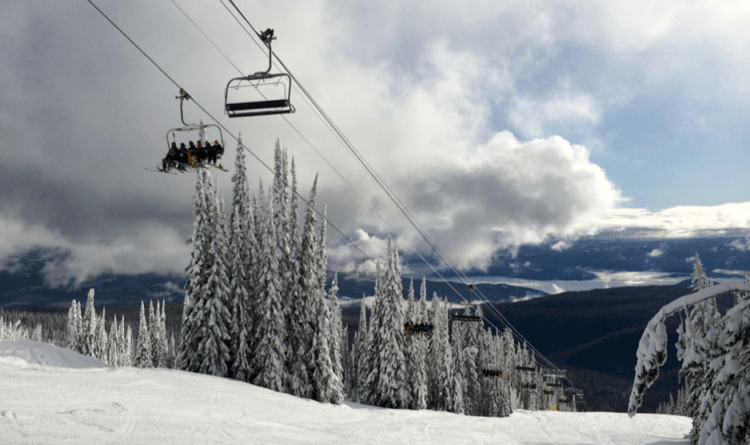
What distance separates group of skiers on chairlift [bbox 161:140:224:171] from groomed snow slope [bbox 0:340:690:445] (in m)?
10.5

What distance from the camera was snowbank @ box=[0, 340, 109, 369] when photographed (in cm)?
3133

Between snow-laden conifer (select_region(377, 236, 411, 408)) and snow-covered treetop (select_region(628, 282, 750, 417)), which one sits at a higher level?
snow-covered treetop (select_region(628, 282, 750, 417))

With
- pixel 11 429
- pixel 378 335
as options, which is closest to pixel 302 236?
pixel 378 335

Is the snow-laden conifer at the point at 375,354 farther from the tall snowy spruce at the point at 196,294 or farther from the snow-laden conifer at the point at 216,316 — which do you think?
the tall snowy spruce at the point at 196,294

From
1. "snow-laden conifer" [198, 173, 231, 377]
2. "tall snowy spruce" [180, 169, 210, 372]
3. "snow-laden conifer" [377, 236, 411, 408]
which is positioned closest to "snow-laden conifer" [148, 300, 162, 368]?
"snow-laden conifer" [377, 236, 411, 408]

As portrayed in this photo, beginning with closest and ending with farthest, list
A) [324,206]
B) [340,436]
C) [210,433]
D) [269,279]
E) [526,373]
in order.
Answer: [210,433], [340,436], [269,279], [324,206], [526,373]

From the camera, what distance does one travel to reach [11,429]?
1712 cm

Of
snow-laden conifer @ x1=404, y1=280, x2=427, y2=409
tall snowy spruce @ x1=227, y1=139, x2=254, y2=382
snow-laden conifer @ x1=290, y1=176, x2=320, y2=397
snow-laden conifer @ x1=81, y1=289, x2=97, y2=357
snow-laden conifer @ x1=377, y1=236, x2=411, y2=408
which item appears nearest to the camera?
tall snowy spruce @ x1=227, y1=139, x2=254, y2=382

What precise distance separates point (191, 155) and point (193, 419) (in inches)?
534

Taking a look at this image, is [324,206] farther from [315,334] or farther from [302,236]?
[315,334]

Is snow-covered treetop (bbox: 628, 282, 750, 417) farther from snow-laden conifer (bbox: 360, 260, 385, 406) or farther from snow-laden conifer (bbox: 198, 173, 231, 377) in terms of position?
snow-laden conifer (bbox: 360, 260, 385, 406)

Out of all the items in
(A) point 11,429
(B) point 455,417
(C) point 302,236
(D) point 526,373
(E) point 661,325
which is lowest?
(D) point 526,373

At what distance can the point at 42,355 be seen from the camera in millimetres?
32250

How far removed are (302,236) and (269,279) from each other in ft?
23.6
